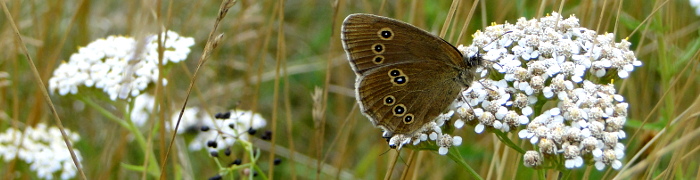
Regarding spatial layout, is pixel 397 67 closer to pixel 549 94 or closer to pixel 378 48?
pixel 378 48

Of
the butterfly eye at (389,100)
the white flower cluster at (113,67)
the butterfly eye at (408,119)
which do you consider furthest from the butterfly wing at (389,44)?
the white flower cluster at (113,67)

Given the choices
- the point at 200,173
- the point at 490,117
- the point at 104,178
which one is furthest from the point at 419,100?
the point at 200,173

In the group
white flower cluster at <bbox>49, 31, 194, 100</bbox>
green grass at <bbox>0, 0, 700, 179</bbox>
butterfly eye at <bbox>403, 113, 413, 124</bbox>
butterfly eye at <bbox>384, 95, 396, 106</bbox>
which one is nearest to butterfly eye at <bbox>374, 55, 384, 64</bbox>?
butterfly eye at <bbox>384, 95, 396, 106</bbox>

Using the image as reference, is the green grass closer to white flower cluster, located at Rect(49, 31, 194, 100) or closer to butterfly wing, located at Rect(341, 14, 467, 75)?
white flower cluster, located at Rect(49, 31, 194, 100)

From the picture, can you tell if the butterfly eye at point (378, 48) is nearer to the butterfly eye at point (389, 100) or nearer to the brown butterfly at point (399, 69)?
the brown butterfly at point (399, 69)

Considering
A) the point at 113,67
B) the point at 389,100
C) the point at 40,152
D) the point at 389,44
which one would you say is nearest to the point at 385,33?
the point at 389,44
